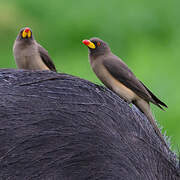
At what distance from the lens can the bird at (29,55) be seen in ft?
23.5

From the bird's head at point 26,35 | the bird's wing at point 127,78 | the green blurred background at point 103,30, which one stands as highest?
the green blurred background at point 103,30

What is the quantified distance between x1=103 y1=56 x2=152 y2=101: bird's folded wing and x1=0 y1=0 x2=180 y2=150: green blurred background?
7.04 meters

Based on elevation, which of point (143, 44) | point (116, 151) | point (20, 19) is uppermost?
point (20, 19)

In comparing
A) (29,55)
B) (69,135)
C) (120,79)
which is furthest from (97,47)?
(69,135)

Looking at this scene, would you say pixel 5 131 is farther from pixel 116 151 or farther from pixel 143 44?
pixel 143 44

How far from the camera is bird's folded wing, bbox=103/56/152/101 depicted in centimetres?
668

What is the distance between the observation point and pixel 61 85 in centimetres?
601

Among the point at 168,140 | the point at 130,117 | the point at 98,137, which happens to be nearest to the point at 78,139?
the point at 98,137

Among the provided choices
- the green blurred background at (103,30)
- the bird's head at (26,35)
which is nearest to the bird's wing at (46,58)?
the bird's head at (26,35)

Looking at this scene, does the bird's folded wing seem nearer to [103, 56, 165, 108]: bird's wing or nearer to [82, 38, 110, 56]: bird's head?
[103, 56, 165, 108]: bird's wing

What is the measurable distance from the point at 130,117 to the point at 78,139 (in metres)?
0.58

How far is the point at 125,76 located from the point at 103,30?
9.19 metres

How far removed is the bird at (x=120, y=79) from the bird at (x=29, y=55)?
51cm

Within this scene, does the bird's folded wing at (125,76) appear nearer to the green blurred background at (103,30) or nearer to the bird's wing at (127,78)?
the bird's wing at (127,78)
